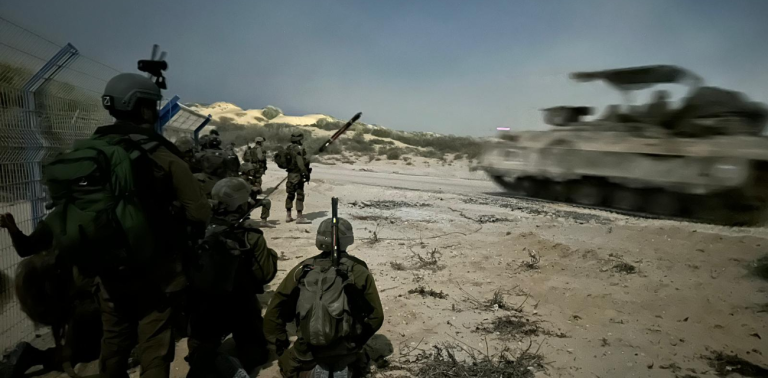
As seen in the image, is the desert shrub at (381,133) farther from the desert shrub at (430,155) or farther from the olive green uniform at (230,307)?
the olive green uniform at (230,307)

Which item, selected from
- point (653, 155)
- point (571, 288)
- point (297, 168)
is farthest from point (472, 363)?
point (653, 155)

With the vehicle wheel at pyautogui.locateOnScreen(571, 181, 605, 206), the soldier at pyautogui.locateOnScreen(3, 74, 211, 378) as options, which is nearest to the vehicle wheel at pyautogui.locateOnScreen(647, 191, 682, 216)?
the vehicle wheel at pyautogui.locateOnScreen(571, 181, 605, 206)

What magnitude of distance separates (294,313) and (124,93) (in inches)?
57.3

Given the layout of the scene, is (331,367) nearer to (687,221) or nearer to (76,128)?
(76,128)

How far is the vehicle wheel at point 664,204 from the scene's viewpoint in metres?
9.99

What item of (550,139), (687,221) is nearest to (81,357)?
(687,221)

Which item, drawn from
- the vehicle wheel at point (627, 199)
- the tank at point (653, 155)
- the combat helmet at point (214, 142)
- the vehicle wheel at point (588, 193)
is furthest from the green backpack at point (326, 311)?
the vehicle wheel at point (588, 193)

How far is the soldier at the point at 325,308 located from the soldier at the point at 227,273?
34 cm

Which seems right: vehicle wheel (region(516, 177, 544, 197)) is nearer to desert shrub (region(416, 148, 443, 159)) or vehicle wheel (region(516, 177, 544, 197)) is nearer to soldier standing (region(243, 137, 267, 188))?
soldier standing (region(243, 137, 267, 188))

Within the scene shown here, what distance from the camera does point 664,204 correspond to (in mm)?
10156

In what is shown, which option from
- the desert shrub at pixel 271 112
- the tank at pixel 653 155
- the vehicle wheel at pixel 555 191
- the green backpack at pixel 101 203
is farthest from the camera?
the desert shrub at pixel 271 112

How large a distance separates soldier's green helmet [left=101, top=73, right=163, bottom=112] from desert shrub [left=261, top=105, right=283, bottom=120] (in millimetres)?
58729

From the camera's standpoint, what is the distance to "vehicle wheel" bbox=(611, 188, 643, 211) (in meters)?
10.6

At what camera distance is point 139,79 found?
88.2 inches
